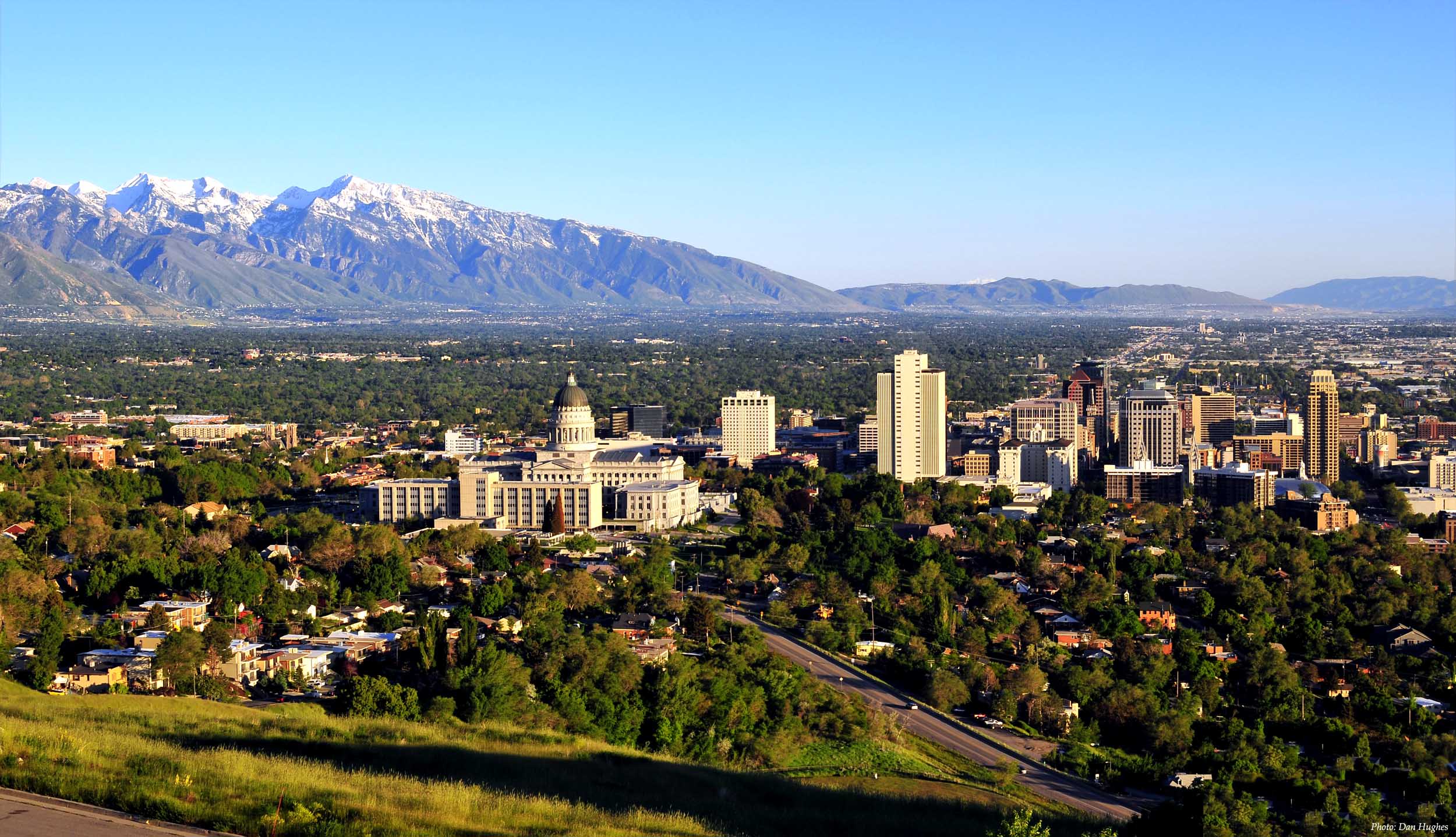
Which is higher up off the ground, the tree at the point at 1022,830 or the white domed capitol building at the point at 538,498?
the tree at the point at 1022,830

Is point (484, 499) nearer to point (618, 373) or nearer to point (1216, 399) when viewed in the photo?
point (1216, 399)

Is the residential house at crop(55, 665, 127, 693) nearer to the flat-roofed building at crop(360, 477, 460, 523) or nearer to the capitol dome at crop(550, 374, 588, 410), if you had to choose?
the flat-roofed building at crop(360, 477, 460, 523)

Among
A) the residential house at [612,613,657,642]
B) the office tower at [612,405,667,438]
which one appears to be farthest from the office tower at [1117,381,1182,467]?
the residential house at [612,613,657,642]

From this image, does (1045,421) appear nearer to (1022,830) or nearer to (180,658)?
(180,658)

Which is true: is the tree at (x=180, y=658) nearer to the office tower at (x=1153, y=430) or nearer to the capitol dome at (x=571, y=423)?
the capitol dome at (x=571, y=423)

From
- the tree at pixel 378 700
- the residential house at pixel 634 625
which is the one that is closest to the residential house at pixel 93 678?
the tree at pixel 378 700

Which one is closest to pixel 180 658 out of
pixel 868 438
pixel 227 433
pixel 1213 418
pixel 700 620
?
pixel 700 620
